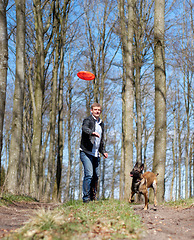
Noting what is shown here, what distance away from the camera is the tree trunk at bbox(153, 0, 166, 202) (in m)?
8.68

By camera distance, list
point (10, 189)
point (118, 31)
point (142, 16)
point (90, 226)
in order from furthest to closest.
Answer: point (142, 16) → point (118, 31) → point (10, 189) → point (90, 226)

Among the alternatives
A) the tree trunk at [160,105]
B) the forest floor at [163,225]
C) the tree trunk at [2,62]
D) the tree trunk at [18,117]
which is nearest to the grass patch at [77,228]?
the forest floor at [163,225]

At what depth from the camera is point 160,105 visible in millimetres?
9023

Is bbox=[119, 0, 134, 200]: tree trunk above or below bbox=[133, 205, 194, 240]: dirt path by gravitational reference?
above

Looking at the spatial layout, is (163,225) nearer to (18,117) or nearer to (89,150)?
(89,150)

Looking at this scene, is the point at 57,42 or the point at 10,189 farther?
the point at 57,42

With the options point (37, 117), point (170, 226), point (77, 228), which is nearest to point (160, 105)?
point (170, 226)

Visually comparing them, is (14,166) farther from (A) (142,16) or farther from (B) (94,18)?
(B) (94,18)

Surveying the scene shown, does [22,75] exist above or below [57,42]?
below

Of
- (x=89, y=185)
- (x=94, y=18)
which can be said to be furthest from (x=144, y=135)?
(x=89, y=185)

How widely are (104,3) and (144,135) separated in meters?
10.5

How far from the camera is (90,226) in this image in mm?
3564

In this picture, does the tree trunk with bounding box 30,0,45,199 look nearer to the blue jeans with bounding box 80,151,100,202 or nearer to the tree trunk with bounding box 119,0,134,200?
the tree trunk with bounding box 119,0,134,200

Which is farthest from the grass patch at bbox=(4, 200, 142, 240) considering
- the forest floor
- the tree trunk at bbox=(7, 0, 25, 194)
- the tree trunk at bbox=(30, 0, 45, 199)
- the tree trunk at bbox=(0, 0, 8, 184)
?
the tree trunk at bbox=(30, 0, 45, 199)
